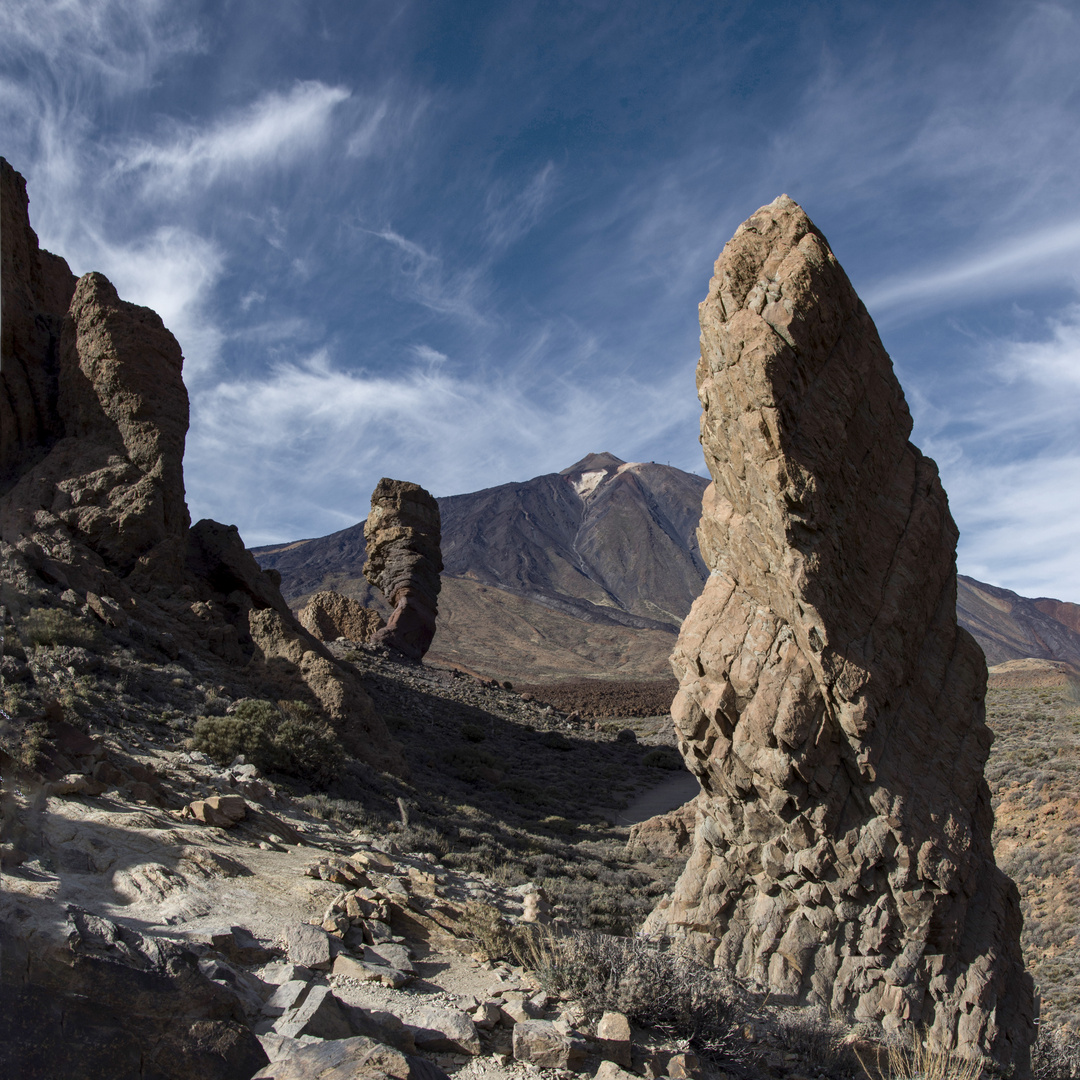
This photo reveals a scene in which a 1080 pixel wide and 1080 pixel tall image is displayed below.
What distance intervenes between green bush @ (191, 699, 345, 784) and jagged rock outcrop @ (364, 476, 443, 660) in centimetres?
2110

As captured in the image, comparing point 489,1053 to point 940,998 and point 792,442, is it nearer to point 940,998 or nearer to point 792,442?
point 940,998

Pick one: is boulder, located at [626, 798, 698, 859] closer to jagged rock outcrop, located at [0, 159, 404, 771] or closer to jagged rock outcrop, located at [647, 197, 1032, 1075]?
jagged rock outcrop, located at [0, 159, 404, 771]

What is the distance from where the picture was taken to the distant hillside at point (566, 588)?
8262cm

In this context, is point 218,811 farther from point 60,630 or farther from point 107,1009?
point 107,1009

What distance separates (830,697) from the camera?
6434 mm

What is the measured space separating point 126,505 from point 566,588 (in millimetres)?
125597

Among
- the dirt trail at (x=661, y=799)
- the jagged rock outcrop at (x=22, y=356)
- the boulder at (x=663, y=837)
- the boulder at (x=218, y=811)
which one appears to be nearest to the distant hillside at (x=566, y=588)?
the dirt trail at (x=661, y=799)

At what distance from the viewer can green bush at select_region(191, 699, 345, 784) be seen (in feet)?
33.4

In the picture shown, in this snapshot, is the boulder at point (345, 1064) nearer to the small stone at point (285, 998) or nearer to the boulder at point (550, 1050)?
the small stone at point (285, 998)

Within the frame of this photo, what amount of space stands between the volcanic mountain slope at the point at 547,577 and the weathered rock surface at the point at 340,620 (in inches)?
1416

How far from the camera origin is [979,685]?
23.8 feet

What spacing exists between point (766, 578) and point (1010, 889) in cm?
364

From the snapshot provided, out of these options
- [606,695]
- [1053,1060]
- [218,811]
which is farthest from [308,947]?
[606,695]

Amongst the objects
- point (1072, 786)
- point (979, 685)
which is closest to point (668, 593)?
point (1072, 786)
